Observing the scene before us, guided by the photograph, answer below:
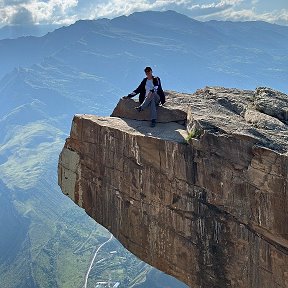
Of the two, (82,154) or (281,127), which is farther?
(82,154)

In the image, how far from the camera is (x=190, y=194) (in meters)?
20.5

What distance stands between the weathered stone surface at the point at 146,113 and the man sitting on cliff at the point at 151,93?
1.98 feet

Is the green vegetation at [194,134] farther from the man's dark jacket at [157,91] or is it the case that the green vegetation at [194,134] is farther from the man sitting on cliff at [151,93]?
the man's dark jacket at [157,91]

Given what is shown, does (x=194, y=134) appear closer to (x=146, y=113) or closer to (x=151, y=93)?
(x=151, y=93)

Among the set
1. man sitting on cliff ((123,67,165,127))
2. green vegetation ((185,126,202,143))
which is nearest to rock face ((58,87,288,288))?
green vegetation ((185,126,202,143))

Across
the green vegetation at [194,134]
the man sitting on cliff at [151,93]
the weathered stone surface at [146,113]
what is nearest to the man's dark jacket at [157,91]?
the man sitting on cliff at [151,93]

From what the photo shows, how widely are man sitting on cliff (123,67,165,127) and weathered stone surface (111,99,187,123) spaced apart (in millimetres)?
602

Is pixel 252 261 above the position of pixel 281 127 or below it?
below

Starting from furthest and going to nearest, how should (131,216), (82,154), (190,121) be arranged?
(82,154) < (131,216) < (190,121)


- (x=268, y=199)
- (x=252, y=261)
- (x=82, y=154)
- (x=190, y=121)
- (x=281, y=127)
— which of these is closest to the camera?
Result: (x=268, y=199)

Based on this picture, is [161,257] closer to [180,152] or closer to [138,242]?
[138,242]

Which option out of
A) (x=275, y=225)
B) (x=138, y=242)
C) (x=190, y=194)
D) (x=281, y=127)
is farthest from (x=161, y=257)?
(x=281, y=127)

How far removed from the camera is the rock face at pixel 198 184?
58.6 ft

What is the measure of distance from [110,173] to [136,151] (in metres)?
2.70
